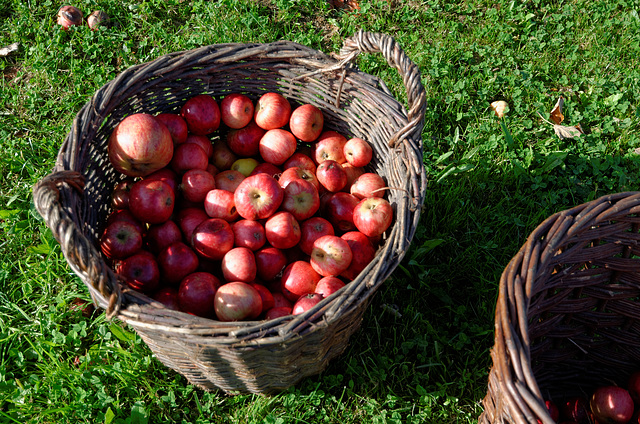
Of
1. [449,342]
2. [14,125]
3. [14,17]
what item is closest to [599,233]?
[449,342]

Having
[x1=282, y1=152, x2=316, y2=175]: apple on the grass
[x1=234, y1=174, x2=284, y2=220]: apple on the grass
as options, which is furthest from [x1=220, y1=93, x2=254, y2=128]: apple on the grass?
[x1=234, y1=174, x2=284, y2=220]: apple on the grass

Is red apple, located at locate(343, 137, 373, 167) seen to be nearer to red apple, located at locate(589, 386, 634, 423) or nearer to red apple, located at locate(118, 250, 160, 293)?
red apple, located at locate(118, 250, 160, 293)

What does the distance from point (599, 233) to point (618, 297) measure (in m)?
0.48

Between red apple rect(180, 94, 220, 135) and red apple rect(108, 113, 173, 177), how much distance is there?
10.5 inches

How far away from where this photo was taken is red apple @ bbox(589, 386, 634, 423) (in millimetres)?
2361

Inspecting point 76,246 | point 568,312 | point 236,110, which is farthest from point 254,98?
point 568,312

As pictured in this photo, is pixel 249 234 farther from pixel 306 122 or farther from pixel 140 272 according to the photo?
pixel 306 122

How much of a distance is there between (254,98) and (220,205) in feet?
2.79

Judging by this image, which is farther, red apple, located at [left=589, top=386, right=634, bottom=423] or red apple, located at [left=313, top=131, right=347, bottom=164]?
red apple, located at [left=313, top=131, right=347, bottom=164]

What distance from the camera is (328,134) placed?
122 inches

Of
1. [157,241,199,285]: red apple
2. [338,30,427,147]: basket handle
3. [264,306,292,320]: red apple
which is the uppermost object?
[338,30,427,147]: basket handle

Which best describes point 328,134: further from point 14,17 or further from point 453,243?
point 14,17

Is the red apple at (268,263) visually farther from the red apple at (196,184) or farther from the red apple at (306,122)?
the red apple at (306,122)

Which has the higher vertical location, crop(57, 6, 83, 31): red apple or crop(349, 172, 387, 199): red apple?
crop(57, 6, 83, 31): red apple
